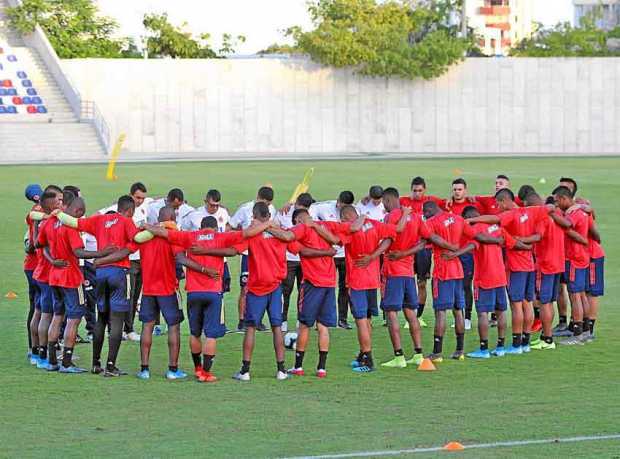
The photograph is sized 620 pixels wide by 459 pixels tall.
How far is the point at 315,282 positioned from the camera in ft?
42.5

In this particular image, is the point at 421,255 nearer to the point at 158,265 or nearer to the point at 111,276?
the point at 158,265

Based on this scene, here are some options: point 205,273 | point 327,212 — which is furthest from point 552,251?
point 205,273

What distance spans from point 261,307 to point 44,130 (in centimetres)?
4580

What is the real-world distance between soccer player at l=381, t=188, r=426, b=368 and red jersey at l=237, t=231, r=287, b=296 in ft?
4.35

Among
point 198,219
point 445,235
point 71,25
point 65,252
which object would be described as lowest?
point 65,252

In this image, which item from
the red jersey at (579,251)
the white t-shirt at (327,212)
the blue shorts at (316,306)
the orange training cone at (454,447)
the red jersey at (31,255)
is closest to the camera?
the orange training cone at (454,447)

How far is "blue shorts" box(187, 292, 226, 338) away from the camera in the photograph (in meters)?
12.6

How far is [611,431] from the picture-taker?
1057 cm

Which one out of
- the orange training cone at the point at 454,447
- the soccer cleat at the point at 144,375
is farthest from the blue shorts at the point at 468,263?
the orange training cone at the point at 454,447

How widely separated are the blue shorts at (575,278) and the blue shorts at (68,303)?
569 cm

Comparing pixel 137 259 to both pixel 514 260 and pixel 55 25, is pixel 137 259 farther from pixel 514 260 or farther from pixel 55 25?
pixel 55 25

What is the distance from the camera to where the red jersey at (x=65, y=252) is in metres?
12.9

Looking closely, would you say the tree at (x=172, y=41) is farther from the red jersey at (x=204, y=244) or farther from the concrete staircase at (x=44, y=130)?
the red jersey at (x=204, y=244)

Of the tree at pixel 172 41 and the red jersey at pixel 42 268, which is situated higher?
the tree at pixel 172 41
